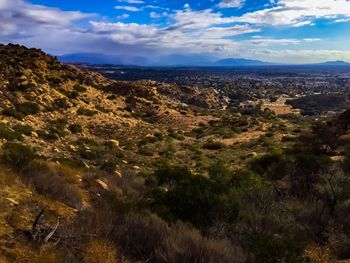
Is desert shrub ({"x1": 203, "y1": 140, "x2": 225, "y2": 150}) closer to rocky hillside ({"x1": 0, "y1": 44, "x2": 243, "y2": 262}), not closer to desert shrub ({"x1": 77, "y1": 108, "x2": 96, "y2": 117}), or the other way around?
rocky hillside ({"x1": 0, "y1": 44, "x2": 243, "y2": 262})

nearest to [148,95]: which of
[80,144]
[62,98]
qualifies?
[62,98]

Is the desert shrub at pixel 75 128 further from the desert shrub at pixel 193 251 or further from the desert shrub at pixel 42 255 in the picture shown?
the desert shrub at pixel 42 255

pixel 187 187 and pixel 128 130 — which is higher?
pixel 187 187

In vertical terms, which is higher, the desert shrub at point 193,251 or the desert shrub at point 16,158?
the desert shrub at point 16,158

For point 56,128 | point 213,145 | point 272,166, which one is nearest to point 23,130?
point 56,128

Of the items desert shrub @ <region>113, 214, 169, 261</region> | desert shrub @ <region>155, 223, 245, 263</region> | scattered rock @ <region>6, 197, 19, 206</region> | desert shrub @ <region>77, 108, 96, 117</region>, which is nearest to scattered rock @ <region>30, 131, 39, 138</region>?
desert shrub @ <region>77, 108, 96, 117</region>

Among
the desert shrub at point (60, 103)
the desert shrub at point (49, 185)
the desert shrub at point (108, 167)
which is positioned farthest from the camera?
the desert shrub at point (60, 103)

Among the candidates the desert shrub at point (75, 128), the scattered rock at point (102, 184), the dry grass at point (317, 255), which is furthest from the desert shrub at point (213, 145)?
the dry grass at point (317, 255)

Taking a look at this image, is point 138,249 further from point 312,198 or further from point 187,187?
point 312,198
